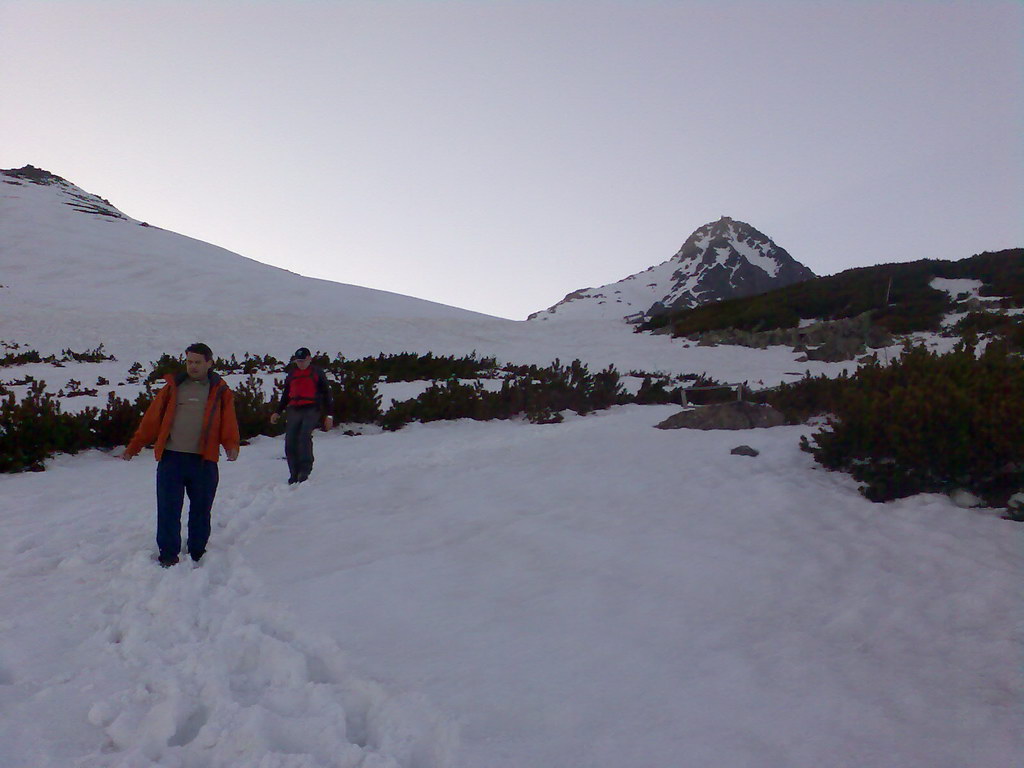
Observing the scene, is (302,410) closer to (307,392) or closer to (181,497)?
(307,392)

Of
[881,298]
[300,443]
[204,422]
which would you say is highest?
Answer: [881,298]

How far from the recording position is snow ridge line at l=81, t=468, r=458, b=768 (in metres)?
2.16

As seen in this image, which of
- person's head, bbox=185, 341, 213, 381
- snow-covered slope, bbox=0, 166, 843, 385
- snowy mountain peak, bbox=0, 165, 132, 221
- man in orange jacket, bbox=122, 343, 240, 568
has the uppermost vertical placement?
snowy mountain peak, bbox=0, 165, 132, 221

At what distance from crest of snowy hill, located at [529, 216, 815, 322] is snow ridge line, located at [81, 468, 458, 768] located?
84.7 metres

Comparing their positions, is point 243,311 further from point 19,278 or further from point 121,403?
point 121,403

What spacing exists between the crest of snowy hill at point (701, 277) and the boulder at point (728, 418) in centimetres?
7914

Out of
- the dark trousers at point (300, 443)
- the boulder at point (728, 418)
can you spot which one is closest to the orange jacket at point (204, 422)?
the dark trousers at point (300, 443)

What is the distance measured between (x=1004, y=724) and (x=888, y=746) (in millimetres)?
474

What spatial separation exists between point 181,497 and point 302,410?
243 cm

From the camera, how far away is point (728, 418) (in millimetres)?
7891

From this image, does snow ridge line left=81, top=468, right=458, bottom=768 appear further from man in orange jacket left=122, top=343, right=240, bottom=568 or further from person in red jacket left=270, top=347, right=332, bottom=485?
person in red jacket left=270, top=347, right=332, bottom=485

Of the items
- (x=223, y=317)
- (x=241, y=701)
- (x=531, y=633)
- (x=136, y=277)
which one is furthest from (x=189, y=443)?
(x=136, y=277)

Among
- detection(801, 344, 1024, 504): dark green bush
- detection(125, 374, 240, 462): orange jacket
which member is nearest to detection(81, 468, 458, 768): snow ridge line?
Result: detection(125, 374, 240, 462): orange jacket

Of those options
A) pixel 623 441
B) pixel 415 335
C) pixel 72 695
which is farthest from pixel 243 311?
pixel 72 695
